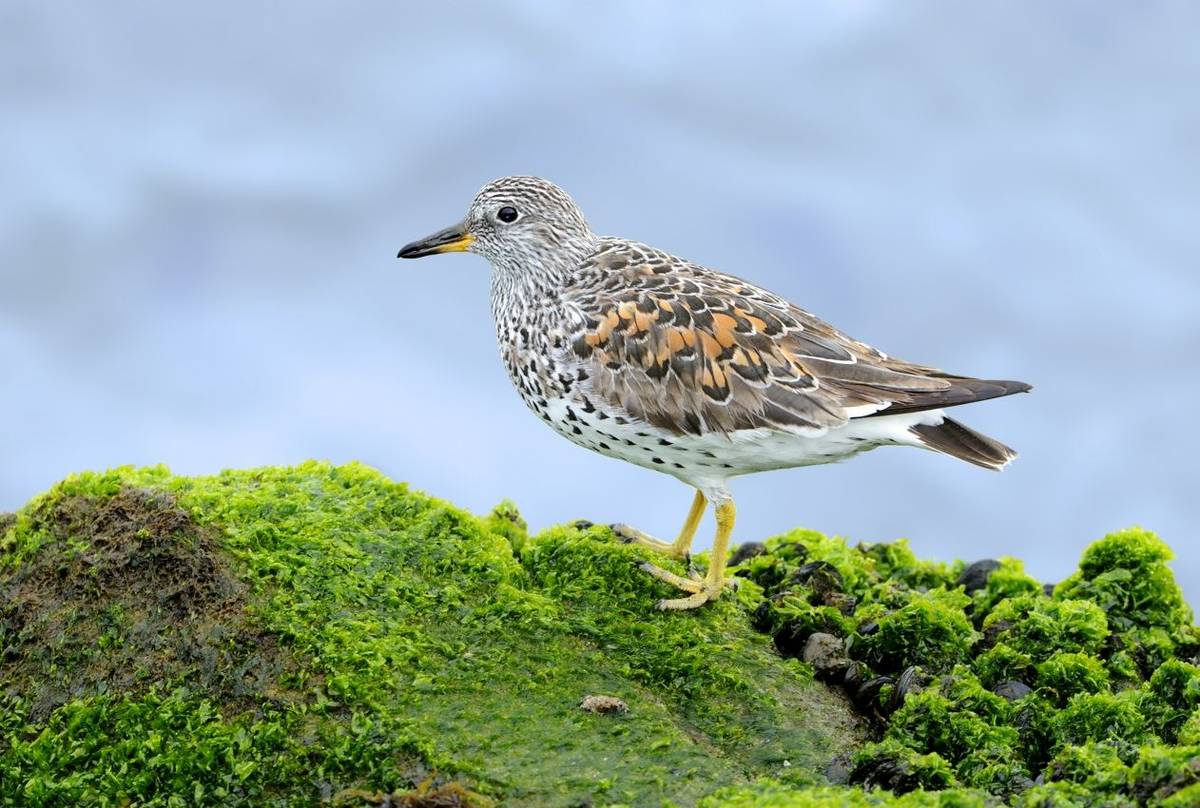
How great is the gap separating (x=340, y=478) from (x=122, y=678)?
230cm

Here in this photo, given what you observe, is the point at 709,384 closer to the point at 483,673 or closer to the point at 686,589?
the point at 686,589

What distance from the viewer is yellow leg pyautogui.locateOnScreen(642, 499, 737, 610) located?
353 inches

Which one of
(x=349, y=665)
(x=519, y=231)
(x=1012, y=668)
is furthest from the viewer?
(x=519, y=231)

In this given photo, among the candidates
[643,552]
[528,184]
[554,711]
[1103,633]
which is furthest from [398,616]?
[1103,633]

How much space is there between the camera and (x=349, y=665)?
7.67 m

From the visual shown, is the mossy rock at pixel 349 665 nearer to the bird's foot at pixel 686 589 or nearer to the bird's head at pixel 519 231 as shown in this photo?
the bird's foot at pixel 686 589

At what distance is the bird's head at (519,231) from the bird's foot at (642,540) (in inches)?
83.5

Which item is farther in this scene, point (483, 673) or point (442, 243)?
point (442, 243)

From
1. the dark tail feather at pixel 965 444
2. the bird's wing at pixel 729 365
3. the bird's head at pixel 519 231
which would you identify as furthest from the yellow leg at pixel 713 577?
the bird's head at pixel 519 231

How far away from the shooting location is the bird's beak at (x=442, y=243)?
35.1ft

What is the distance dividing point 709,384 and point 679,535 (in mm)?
1666

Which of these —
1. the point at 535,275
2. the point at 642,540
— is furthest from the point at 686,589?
the point at 535,275

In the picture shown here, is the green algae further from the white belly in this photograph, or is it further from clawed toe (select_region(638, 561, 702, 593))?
the white belly

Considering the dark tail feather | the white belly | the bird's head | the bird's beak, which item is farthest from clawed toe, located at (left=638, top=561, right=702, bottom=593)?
the bird's beak
